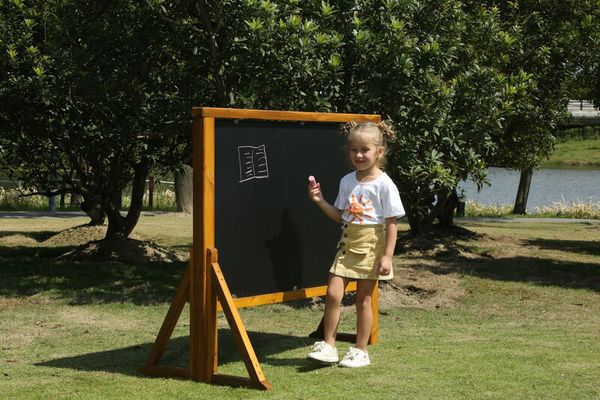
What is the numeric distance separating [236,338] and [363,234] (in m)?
1.21

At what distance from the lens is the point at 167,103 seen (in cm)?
1213

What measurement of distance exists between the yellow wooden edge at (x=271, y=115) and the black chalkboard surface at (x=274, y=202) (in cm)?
6

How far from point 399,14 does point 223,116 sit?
4.68m

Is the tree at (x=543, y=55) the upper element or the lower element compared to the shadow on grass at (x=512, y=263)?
upper

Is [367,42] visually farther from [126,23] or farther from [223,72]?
[126,23]

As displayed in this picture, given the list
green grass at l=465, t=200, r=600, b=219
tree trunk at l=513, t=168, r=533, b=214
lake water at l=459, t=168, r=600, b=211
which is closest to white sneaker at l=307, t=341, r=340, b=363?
green grass at l=465, t=200, r=600, b=219

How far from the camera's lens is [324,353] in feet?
23.4

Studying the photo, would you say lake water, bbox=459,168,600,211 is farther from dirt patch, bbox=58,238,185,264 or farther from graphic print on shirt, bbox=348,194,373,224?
graphic print on shirt, bbox=348,194,373,224

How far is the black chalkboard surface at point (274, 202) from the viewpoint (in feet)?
23.6

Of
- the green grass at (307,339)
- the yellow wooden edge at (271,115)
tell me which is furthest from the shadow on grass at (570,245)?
the yellow wooden edge at (271,115)

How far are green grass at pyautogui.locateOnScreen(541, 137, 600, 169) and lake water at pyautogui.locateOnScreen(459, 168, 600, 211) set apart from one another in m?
3.60

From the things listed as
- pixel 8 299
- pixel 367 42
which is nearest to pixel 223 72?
→ pixel 367 42

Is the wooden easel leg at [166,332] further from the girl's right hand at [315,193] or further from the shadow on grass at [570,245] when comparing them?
the shadow on grass at [570,245]

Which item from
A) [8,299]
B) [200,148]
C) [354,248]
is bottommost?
[8,299]
